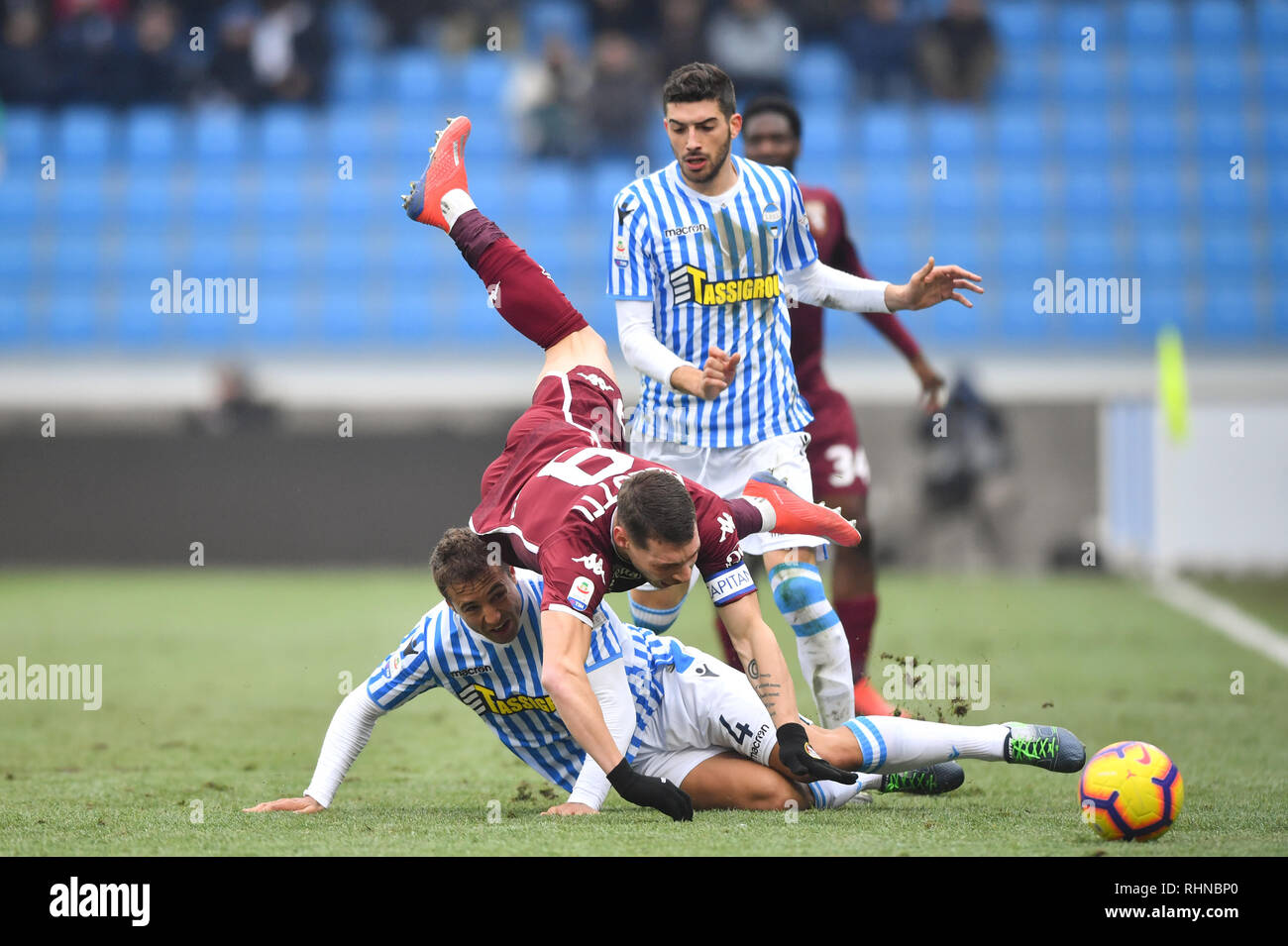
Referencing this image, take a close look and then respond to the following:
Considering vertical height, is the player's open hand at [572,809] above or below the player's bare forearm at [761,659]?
below

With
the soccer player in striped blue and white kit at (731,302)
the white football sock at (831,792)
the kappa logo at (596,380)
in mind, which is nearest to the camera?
the white football sock at (831,792)

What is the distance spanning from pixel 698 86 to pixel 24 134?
1504 centimetres

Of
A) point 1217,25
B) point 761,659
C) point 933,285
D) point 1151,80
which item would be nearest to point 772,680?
point 761,659

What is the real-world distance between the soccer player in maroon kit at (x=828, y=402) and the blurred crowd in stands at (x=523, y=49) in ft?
36.0

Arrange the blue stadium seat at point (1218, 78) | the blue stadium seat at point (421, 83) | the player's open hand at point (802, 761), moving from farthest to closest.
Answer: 1. the blue stadium seat at point (421, 83)
2. the blue stadium seat at point (1218, 78)
3. the player's open hand at point (802, 761)

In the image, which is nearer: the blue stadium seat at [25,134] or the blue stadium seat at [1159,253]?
the blue stadium seat at [1159,253]

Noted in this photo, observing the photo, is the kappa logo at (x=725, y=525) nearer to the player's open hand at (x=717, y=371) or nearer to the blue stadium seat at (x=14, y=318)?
the player's open hand at (x=717, y=371)

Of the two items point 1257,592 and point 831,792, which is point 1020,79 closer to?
point 1257,592

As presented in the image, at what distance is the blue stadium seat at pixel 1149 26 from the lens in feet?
60.3

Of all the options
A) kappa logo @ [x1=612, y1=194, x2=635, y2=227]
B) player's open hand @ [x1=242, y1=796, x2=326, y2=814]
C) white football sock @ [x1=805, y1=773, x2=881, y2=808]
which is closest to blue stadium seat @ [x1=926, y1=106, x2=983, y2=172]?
kappa logo @ [x1=612, y1=194, x2=635, y2=227]

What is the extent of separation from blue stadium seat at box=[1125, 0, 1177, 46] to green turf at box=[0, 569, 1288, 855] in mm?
7534

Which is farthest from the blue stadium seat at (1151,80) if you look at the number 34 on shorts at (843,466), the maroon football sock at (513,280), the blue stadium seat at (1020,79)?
the maroon football sock at (513,280)

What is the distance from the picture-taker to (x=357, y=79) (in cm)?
1883
